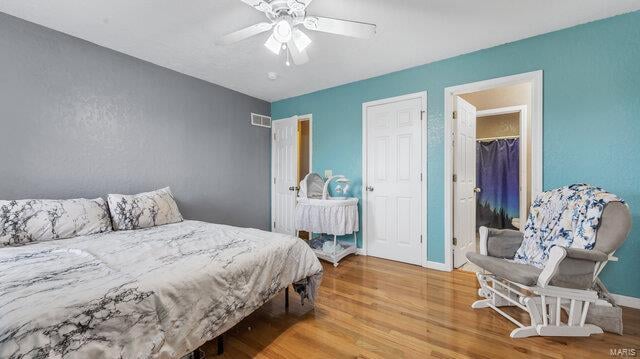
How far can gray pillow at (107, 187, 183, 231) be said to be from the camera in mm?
2321

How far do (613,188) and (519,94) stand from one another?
2.13m

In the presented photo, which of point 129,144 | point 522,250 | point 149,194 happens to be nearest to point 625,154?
point 522,250

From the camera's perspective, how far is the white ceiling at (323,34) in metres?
2.02

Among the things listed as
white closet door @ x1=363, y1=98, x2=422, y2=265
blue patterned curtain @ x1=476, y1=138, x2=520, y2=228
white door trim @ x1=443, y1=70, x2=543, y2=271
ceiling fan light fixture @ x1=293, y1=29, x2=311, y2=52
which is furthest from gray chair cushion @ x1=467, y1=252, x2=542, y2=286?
blue patterned curtain @ x1=476, y1=138, x2=520, y2=228

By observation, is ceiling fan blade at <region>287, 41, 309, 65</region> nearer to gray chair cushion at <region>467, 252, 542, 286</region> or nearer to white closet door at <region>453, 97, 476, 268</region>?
white closet door at <region>453, 97, 476, 268</region>

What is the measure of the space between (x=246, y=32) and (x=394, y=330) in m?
2.41

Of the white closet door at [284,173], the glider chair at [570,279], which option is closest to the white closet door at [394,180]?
the white closet door at [284,173]

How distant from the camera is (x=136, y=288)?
1.11m

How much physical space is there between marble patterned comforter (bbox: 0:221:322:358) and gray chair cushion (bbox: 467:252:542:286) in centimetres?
128

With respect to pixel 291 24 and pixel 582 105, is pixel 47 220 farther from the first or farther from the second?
pixel 582 105

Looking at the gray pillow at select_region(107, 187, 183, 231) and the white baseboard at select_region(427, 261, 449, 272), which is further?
the white baseboard at select_region(427, 261, 449, 272)

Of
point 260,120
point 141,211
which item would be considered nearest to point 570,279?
point 141,211

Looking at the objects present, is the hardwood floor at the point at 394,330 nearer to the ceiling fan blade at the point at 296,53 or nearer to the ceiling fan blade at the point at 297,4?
the ceiling fan blade at the point at 296,53

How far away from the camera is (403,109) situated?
323 centimetres
